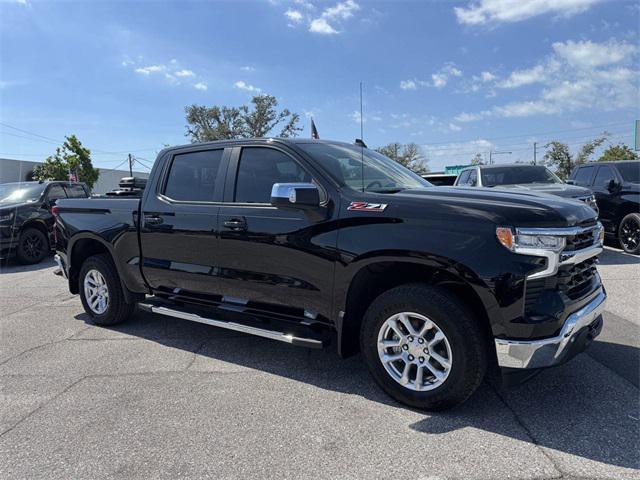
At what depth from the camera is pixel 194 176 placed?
4.39m

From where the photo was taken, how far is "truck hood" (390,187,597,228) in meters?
2.74

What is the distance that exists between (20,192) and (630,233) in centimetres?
1330

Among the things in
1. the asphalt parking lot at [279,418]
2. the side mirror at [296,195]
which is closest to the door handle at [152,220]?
the asphalt parking lot at [279,418]

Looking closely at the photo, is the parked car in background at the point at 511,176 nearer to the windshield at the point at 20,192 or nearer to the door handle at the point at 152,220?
the door handle at the point at 152,220

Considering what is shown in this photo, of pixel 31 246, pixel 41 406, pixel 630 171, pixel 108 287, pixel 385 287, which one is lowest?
pixel 41 406

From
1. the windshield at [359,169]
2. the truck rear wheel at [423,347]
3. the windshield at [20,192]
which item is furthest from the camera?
the windshield at [20,192]

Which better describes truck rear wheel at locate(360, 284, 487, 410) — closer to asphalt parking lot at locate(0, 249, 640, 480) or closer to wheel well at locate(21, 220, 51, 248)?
asphalt parking lot at locate(0, 249, 640, 480)

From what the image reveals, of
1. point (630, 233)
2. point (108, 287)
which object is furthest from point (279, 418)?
point (630, 233)

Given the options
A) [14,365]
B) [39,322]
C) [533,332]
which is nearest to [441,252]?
[533,332]

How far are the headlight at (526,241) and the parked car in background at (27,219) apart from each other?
10.4 meters

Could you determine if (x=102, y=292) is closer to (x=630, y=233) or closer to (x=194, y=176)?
(x=194, y=176)

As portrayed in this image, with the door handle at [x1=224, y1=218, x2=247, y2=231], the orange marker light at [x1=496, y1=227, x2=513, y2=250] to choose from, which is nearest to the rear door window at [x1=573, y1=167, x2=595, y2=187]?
the orange marker light at [x1=496, y1=227, x2=513, y2=250]

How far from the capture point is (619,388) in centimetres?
330

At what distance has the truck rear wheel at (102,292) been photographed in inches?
198
